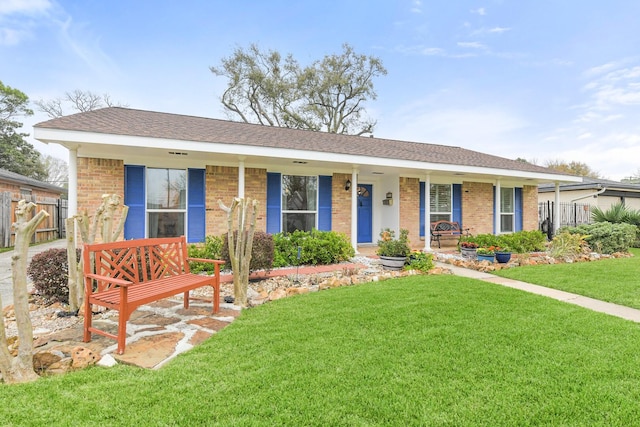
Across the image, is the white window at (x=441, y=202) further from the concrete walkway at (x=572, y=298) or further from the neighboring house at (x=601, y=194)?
the neighboring house at (x=601, y=194)

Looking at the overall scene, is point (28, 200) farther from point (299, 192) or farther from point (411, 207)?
point (411, 207)

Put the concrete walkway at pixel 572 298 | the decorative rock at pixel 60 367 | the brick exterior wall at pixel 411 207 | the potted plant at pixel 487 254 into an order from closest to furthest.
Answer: the decorative rock at pixel 60 367 → the concrete walkway at pixel 572 298 → the potted plant at pixel 487 254 → the brick exterior wall at pixel 411 207

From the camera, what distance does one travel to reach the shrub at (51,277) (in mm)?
4562

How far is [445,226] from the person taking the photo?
37.8 ft

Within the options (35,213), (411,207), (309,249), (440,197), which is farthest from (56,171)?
(440,197)

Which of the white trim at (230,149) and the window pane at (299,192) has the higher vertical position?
the white trim at (230,149)

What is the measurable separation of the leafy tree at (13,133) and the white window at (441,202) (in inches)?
1089

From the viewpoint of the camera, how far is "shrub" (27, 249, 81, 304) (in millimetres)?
4562

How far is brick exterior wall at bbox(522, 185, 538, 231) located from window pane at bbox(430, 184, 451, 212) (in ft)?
12.3

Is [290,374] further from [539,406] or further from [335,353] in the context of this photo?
[539,406]

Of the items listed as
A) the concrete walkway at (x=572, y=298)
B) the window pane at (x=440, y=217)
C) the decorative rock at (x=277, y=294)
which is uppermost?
the window pane at (x=440, y=217)

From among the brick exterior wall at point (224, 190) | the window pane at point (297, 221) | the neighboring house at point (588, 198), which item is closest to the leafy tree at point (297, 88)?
the neighboring house at point (588, 198)

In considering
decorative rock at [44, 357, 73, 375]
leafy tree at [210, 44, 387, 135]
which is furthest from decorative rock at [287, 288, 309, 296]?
leafy tree at [210, 44, 387, 135]

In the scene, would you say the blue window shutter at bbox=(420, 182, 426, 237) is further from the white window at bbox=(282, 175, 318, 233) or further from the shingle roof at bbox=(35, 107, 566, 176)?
the white window at bbox=(282, 175, 318, 233)
